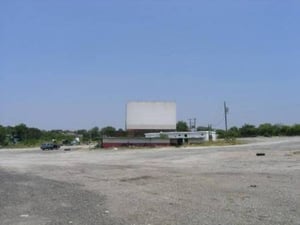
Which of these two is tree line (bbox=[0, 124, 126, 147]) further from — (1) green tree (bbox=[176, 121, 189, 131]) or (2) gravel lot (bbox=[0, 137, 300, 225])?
(2) gravel lot (bbox=[0, 137, 300, 225])

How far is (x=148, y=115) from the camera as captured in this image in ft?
370

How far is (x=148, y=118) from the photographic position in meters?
113

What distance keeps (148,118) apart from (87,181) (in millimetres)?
86227

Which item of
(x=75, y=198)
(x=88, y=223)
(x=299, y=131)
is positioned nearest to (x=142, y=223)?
(x=88, y=223)

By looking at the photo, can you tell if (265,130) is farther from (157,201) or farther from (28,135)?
(157,201)

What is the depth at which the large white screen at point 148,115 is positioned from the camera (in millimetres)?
112688

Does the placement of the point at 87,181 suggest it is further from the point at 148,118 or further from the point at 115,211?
the point at 148,118

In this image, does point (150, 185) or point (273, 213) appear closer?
point (273, 213)

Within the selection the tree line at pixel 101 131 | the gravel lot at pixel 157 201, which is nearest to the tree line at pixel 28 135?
the tree line at pixel 101 131

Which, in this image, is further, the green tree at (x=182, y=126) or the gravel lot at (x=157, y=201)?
the green tree at (x=182, y=126)

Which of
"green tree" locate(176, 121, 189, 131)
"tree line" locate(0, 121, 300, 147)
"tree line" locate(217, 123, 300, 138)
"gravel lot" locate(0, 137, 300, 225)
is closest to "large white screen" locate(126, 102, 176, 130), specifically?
"tree line" locate(0, 121, 300, 147)

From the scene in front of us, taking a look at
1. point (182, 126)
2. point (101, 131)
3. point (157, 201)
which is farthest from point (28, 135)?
point (157, 201)

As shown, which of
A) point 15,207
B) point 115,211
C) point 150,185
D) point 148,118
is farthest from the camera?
point 148,118

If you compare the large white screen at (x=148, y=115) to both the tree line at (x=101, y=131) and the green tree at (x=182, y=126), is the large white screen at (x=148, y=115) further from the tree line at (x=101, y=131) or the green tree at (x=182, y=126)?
the green tree at (x=182, y=126)
